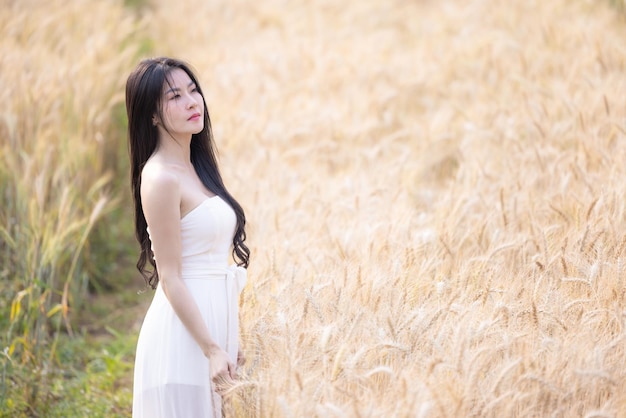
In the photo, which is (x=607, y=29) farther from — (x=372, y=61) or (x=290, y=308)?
(x=290, y=308)

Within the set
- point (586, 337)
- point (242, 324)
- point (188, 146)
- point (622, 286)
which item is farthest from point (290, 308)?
point (622, 286)

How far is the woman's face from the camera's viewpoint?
232 centimetres

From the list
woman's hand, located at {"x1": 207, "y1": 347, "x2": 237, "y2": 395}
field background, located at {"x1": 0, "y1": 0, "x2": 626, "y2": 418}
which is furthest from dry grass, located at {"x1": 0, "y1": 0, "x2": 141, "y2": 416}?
woman's hand, located at {"x1": 207, "y1": 347, "x2": 237, "y2": 395}

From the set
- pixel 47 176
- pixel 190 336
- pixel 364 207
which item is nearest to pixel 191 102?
pixel 190 336

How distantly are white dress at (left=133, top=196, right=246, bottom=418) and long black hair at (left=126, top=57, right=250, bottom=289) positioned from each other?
15 cm

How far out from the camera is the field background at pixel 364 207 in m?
2.15

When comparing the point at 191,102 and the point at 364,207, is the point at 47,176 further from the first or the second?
the point at 191,102

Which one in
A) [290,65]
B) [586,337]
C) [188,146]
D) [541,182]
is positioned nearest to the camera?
[586,337]

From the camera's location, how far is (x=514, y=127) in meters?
4.61

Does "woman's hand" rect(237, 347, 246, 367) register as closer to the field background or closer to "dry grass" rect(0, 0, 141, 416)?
the field background

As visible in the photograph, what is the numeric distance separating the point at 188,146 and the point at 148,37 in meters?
6.14

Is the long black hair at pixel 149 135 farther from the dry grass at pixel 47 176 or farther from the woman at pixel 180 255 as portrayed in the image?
the dry grass at pixel 47 176

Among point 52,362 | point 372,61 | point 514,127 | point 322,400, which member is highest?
point 372,61

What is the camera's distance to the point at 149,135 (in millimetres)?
2363
